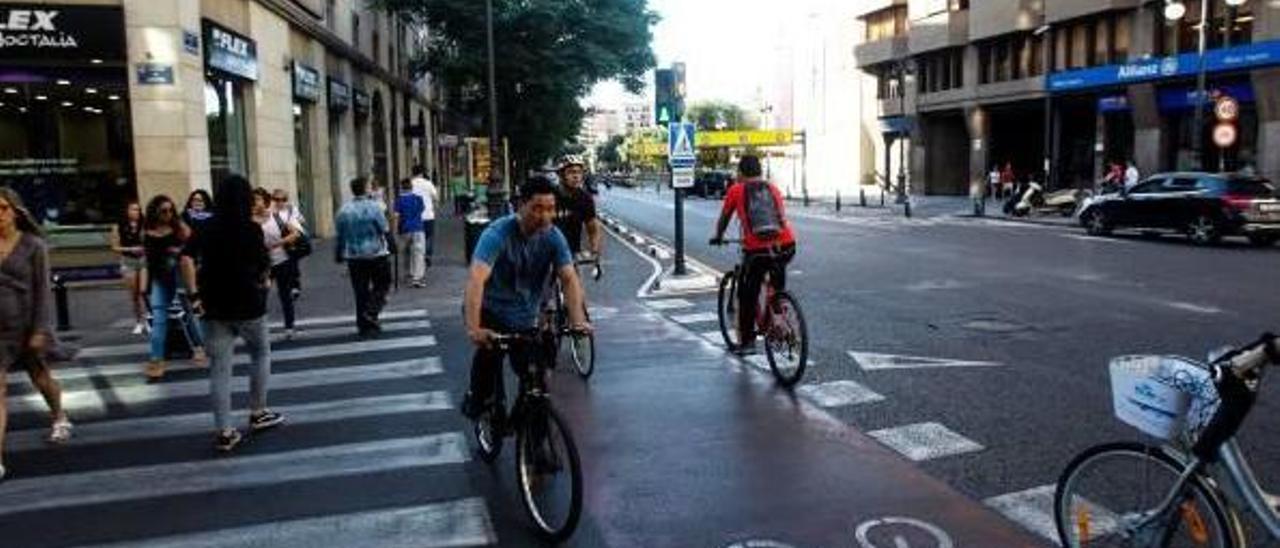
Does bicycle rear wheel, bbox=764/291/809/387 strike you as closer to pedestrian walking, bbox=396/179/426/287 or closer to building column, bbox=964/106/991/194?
pedestrian walking, bbox=396/179/426/287

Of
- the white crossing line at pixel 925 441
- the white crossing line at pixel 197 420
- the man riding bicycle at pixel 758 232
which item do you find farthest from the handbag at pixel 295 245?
the white crossing line at pixel 925 441

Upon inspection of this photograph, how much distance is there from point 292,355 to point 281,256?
1.84 m

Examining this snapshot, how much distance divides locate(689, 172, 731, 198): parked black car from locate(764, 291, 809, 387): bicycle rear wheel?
5136 centimetres

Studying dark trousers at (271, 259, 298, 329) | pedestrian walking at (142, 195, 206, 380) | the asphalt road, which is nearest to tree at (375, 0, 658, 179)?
the asphalt road

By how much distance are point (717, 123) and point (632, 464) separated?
119882 mm

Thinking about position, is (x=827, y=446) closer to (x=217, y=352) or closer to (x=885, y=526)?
(x=885, y=526)

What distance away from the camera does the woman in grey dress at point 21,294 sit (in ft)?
22.5

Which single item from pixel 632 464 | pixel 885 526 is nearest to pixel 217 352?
pixel 632 464

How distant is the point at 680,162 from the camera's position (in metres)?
16.3

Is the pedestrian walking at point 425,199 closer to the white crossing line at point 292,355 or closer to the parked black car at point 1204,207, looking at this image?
the white crossing line at point 292,355

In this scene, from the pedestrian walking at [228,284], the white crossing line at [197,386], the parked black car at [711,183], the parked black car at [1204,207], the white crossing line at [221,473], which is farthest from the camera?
the parked black car at [711,183]

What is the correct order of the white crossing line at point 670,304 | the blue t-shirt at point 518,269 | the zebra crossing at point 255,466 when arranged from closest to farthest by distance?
the zebra crossing at point 255,466, the blue t-shirt at point 518,269, the white crossing line at point 670,304

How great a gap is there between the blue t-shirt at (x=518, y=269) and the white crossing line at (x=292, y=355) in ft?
17.2

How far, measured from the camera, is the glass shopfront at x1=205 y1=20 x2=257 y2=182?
752 inches
